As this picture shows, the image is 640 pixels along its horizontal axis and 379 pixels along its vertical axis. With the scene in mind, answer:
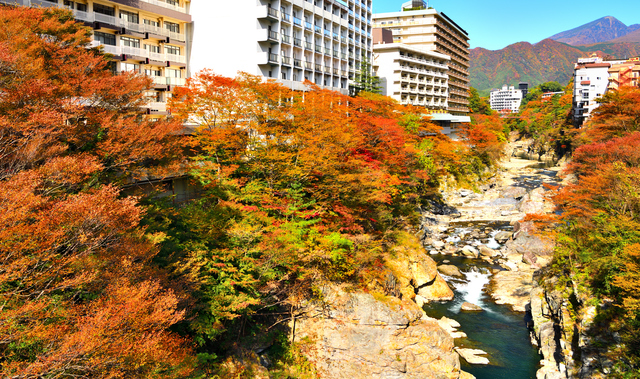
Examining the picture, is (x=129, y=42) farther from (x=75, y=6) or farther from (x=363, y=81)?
(x=363, y=81)

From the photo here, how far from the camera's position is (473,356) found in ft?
67.2

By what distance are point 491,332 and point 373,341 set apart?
7.99 m

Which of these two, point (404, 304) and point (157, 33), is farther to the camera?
point (157, 33)

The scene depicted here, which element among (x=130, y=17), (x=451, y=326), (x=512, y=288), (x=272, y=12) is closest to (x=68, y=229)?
(x=451, y=326)

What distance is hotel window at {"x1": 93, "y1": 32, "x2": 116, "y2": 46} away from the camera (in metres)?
29.7

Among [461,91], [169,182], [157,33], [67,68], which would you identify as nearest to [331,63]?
[157,33]

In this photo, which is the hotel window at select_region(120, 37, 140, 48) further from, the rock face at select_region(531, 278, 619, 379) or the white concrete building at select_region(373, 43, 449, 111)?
the white concrete building at select_region(373, 43, 449, 111)

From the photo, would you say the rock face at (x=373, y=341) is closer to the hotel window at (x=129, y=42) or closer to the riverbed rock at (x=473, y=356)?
the riverbed rock at (x=473, y=356)

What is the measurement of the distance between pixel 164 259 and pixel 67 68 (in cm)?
757

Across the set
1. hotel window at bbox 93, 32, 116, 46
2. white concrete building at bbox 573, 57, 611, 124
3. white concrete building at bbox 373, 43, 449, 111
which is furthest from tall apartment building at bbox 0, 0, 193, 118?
white concrete building at bbox 573, 57, 611, 124

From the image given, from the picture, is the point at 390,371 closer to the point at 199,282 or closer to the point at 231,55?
the point at 199,282

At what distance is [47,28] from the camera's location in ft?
47.3

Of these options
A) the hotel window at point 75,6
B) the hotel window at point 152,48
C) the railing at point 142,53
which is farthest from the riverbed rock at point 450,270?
the hotel window at point 75,6

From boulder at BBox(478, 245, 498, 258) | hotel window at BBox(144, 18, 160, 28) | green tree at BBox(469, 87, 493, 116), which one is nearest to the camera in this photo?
hotel window at BBox(144, 18, 160, 28)
